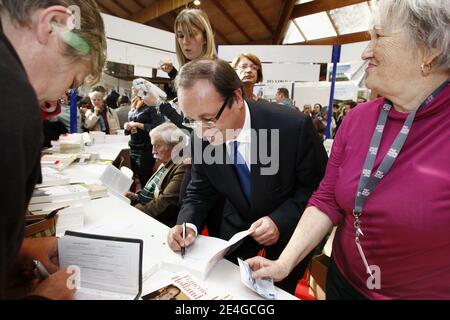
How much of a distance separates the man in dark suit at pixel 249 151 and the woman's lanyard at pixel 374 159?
1.33 ft

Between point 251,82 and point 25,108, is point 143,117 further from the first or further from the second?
point 25,108

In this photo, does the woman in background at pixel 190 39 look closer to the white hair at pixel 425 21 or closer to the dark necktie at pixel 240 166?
the dark necktie at pixel 240 166

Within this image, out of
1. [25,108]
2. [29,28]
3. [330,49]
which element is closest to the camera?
[25,108]

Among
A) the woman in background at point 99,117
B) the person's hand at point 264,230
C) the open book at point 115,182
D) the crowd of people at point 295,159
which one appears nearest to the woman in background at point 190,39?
the open book at point 115,182

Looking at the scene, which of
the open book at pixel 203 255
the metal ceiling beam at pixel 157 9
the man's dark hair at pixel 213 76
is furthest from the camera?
the metal ceiling beam at pixel 157 9

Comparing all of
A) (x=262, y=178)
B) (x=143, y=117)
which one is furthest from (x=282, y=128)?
(x=143, y=117)

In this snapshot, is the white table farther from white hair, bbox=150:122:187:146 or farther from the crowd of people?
white hair, bbox=150:122:187:146

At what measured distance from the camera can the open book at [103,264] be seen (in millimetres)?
846

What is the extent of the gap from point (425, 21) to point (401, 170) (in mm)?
406

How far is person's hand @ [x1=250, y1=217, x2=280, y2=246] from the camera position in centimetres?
116

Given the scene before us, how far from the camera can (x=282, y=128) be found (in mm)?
1387

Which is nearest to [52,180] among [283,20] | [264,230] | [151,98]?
[264,230]

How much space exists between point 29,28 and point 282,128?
1025mm

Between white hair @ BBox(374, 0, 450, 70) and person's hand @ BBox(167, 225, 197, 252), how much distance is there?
99cm
